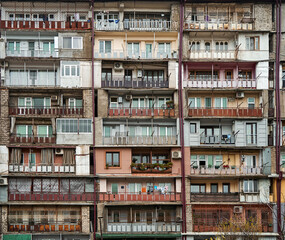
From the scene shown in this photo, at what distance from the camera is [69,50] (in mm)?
37656

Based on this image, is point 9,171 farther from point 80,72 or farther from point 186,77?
point 186,77

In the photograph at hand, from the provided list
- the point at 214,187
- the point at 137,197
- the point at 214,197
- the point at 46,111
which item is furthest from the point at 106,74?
the point at 214,197

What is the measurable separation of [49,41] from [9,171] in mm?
11497

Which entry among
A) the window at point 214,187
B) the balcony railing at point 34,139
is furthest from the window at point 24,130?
the window at point 214,187

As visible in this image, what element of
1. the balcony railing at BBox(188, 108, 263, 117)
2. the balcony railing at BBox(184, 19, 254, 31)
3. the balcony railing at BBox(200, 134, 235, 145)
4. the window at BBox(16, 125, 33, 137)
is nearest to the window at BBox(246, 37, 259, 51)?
the balcony railing at BBox(184, 19, 254, 31)

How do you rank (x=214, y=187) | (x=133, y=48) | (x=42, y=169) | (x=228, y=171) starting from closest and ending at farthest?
(x=42, y=169) → (x=228, y=171) → (x=214, y=187) → (x=133, y=48)

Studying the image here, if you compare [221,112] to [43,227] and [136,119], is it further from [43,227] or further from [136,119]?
[43,227]

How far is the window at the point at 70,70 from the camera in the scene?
37.4m

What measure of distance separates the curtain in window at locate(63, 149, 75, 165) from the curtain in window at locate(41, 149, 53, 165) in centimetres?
119

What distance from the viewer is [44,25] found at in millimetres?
38125

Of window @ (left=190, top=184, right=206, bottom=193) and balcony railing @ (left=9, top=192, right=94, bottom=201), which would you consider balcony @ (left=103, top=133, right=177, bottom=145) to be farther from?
balcony railing @ (left=9, top=192, right=94, bottom=201)

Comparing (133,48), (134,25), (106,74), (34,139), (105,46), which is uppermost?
(134,25)

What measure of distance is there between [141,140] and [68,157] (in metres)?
6.16

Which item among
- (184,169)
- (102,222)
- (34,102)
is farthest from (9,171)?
(184,169)
